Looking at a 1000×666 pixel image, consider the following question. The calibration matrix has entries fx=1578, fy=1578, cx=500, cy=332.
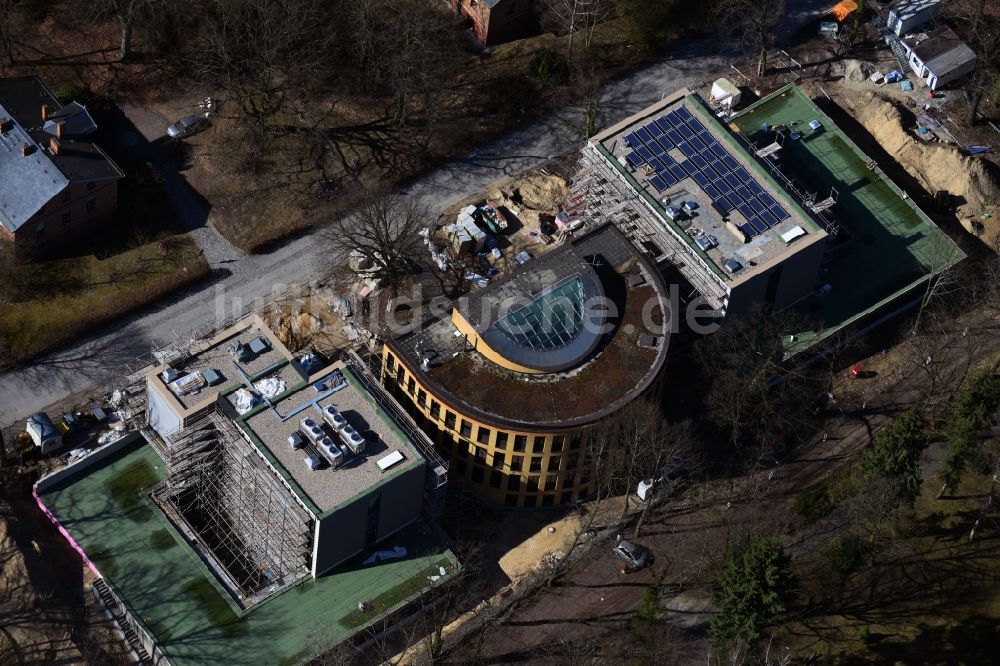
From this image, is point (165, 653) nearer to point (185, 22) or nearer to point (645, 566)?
point (645, 566)

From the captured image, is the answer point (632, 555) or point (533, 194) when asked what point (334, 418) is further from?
point (533, 194)

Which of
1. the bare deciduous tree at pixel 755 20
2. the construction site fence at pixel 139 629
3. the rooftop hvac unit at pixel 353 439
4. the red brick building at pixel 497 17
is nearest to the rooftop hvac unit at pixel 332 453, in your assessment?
the rooftop hvac unit at pixel 353 439

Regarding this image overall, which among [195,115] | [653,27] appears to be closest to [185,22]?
[195,115]

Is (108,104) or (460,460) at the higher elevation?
(108,104)

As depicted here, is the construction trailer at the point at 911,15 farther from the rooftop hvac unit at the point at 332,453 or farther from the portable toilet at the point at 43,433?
the portable toilet at the point at 43,433

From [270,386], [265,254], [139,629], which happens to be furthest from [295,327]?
[139,629]

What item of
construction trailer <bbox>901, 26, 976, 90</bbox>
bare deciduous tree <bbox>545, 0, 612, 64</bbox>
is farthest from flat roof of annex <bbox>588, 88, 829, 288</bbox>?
construction trailer <bbox>901, 26, 976, 90</bbox>
